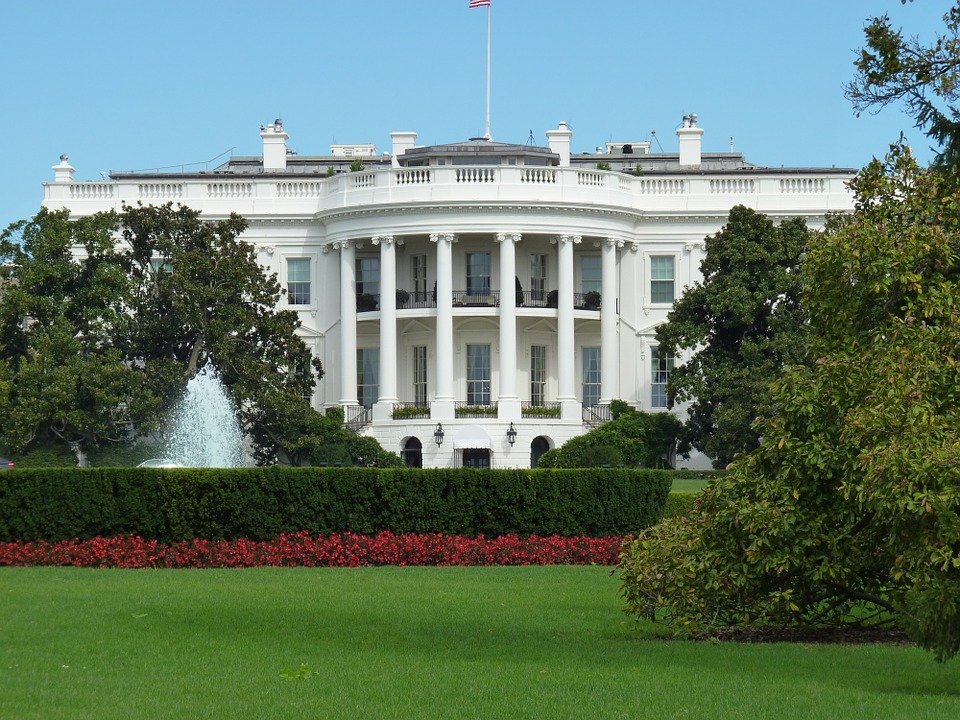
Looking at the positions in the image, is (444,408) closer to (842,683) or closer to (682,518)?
(682,518)

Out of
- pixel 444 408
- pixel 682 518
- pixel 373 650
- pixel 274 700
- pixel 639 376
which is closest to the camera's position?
pixel 274 700

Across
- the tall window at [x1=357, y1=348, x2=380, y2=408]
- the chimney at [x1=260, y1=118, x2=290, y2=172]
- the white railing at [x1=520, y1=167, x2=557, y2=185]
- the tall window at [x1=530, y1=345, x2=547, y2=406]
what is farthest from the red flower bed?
the chimney at [x1=260, y1=118, x2=290, y2=172]

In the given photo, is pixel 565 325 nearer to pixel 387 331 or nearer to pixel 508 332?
pixel 508 332

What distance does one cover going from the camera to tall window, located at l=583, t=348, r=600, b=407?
6372 centimetres

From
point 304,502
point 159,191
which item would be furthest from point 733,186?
point 304,502

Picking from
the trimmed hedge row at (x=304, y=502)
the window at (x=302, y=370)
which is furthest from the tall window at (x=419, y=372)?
the trimmed hedge row at (x=304, y=502)

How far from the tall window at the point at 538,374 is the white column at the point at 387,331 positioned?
16.0ft

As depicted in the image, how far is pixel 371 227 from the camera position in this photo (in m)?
62.1

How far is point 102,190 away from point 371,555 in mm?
41180

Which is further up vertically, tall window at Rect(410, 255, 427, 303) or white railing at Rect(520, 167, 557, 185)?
white railing at Rect(520, 167, 557, 185)

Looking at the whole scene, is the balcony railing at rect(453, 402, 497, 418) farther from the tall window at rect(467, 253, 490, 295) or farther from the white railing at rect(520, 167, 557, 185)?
the white railing at rect(520, 167, 557, 185)

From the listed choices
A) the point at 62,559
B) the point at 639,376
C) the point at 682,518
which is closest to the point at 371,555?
the point at 62,559

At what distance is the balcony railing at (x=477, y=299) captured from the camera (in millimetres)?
62000

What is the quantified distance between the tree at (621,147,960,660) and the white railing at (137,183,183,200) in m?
49.1
